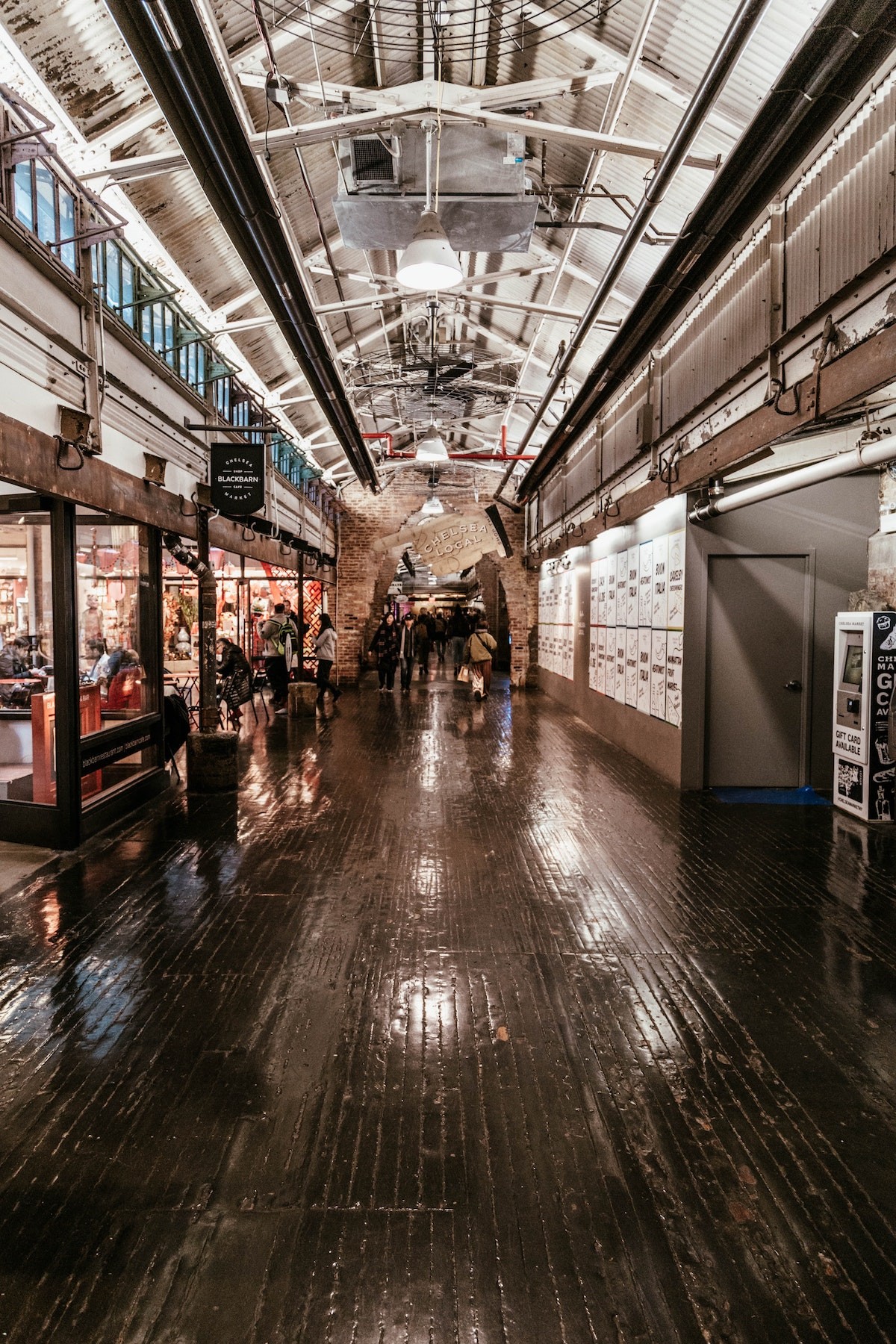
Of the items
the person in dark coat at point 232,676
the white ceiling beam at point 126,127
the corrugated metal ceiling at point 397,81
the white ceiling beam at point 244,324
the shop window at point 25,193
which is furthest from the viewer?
the person in dark coat at point 232,676

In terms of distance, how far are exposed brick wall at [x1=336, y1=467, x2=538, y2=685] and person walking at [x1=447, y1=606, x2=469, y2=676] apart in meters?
10.2

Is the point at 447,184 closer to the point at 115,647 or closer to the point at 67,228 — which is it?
the point at 67,228

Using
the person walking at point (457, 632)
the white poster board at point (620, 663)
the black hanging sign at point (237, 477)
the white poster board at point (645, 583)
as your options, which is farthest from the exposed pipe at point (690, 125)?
the person walking at point (457, 632)

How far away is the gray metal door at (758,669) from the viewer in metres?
7.17

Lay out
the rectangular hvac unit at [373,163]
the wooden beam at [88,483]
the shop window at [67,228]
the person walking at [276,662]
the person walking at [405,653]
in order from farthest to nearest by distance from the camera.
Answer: the person walking at [405,653] → the person walking at [276,662] → the rectangular hvac unit at [373,163] → the shop window at [67,228] → the wooden beam at [88,483]

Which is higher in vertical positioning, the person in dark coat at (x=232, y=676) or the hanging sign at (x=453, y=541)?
the hanging sign at (x=453, y=541)

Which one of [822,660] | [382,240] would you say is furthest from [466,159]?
[822,660]

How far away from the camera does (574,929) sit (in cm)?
399

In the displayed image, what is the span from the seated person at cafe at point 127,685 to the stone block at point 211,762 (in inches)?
24.2

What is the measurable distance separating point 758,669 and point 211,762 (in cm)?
524

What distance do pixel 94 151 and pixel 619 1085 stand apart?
662 cm

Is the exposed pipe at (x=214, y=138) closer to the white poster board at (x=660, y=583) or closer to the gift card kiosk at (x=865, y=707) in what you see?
the white poster board at (x=660, y=583)

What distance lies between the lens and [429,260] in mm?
4707

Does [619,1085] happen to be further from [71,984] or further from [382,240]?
[382,240]
